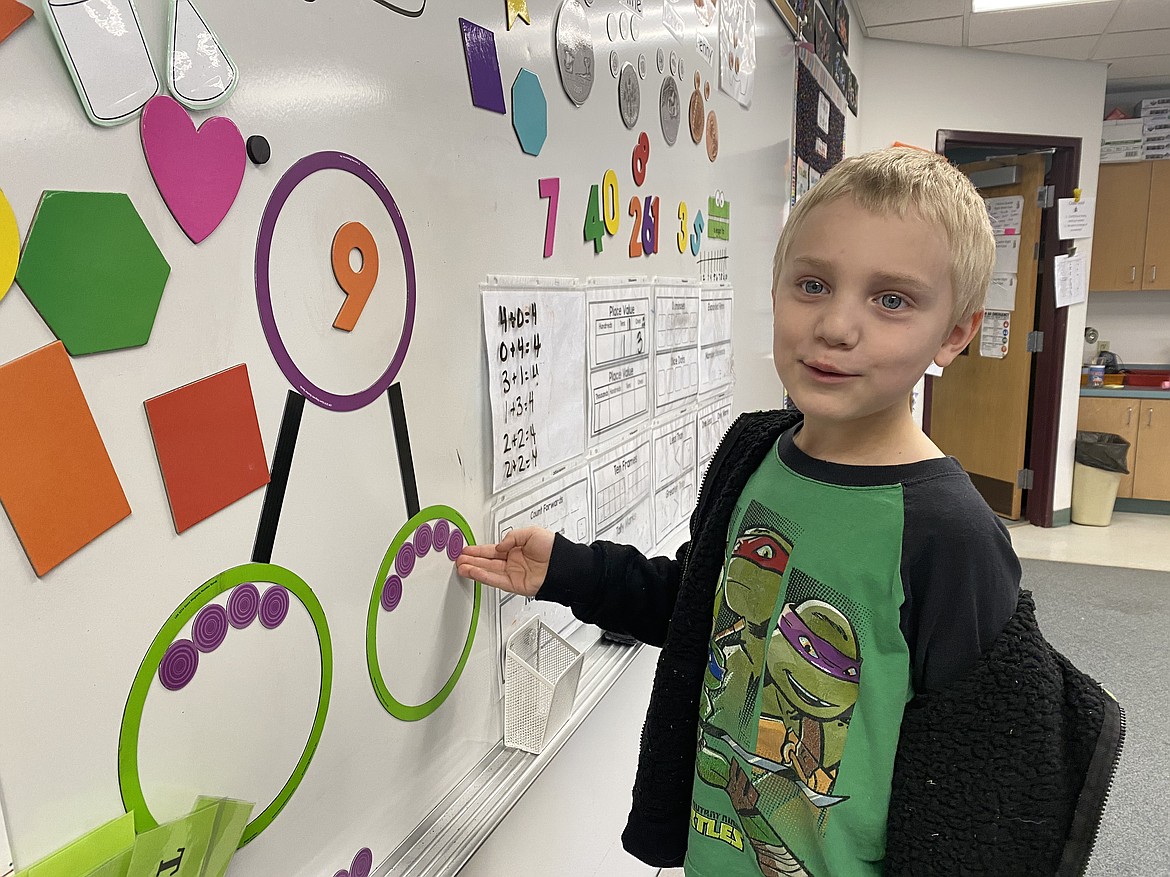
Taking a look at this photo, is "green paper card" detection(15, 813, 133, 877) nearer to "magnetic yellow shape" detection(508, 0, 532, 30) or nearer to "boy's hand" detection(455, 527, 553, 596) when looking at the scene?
"boy's hand" detection(455, 527, 553, 596)

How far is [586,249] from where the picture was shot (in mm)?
982

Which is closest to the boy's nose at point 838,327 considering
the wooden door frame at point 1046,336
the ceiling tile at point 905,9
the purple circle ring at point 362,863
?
the purple circle ring at point 362,863

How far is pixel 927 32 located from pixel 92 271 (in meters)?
3.97

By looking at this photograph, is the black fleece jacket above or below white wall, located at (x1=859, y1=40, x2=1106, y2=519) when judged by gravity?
below

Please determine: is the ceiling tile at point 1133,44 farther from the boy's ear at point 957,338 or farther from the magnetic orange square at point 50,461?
the magnetic orange square at point 50,461

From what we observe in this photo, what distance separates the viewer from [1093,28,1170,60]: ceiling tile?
349 centimetres

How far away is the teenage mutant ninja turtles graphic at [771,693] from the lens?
2.27 feet

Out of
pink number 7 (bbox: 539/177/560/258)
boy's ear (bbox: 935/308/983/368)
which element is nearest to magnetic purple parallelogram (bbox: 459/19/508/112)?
pink number 7 (bbox: 539/177/560/258)

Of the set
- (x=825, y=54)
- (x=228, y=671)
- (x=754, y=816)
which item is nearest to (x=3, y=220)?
(x=228, y=671)

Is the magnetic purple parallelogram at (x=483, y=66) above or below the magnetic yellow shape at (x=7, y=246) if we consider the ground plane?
above

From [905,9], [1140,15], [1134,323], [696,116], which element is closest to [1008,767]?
[696,116]

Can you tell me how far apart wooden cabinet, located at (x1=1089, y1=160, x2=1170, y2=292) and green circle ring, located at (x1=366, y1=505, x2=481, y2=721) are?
4.90 m

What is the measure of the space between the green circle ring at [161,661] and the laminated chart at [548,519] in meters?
0.27

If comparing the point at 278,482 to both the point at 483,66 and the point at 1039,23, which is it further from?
the point at 1039,23
